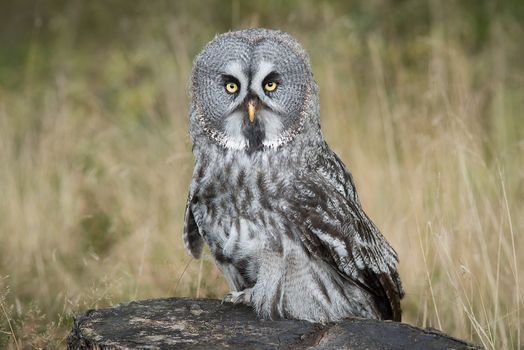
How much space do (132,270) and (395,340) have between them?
9.09 feet

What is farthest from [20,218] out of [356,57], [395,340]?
[395,340]

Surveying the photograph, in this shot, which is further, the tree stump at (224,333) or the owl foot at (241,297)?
the owl foot at (241,297)

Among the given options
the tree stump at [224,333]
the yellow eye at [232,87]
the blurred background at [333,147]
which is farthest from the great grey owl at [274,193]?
the blurred background at [333,147]

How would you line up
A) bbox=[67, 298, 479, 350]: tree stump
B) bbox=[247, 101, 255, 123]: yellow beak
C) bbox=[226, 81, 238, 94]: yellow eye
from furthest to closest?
bbox=[226, 81, 238, 94]: yellow eye < bbox=[247, 101, 255, 123]: yellow beak < bbox=[67, 298, 479, 350]: tree stump

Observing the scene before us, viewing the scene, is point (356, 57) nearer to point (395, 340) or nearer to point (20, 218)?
point (20, 218)

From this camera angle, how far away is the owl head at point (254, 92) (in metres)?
4.02

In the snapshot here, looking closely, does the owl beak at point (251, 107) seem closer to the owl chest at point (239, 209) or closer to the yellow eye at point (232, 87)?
the yellow eye at point (232, 87)

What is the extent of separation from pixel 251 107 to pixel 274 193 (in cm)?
40

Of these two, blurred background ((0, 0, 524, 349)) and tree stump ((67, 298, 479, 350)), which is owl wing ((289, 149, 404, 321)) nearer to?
blurred background ((0, 0, 524, 349))

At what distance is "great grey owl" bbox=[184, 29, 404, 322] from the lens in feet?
13.2

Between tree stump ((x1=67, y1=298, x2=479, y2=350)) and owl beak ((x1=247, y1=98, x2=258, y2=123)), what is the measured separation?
857mm

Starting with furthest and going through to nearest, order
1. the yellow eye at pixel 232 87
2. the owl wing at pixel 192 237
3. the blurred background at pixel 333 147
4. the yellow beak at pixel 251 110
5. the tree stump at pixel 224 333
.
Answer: the blurred background at pixel 333 147, the owl wing at pixel 192 237, the yellow eye at pixel 232 87, the yellow beak at pixel 251 110, the tree stump at pixel 224 333

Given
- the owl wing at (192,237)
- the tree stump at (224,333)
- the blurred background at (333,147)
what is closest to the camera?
the tree stump at (224,333)

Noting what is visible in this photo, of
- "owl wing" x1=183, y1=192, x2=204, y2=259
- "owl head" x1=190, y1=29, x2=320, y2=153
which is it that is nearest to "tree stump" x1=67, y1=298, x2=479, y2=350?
"owl wing" x1=183, y1=192, x2=204, y2=259
